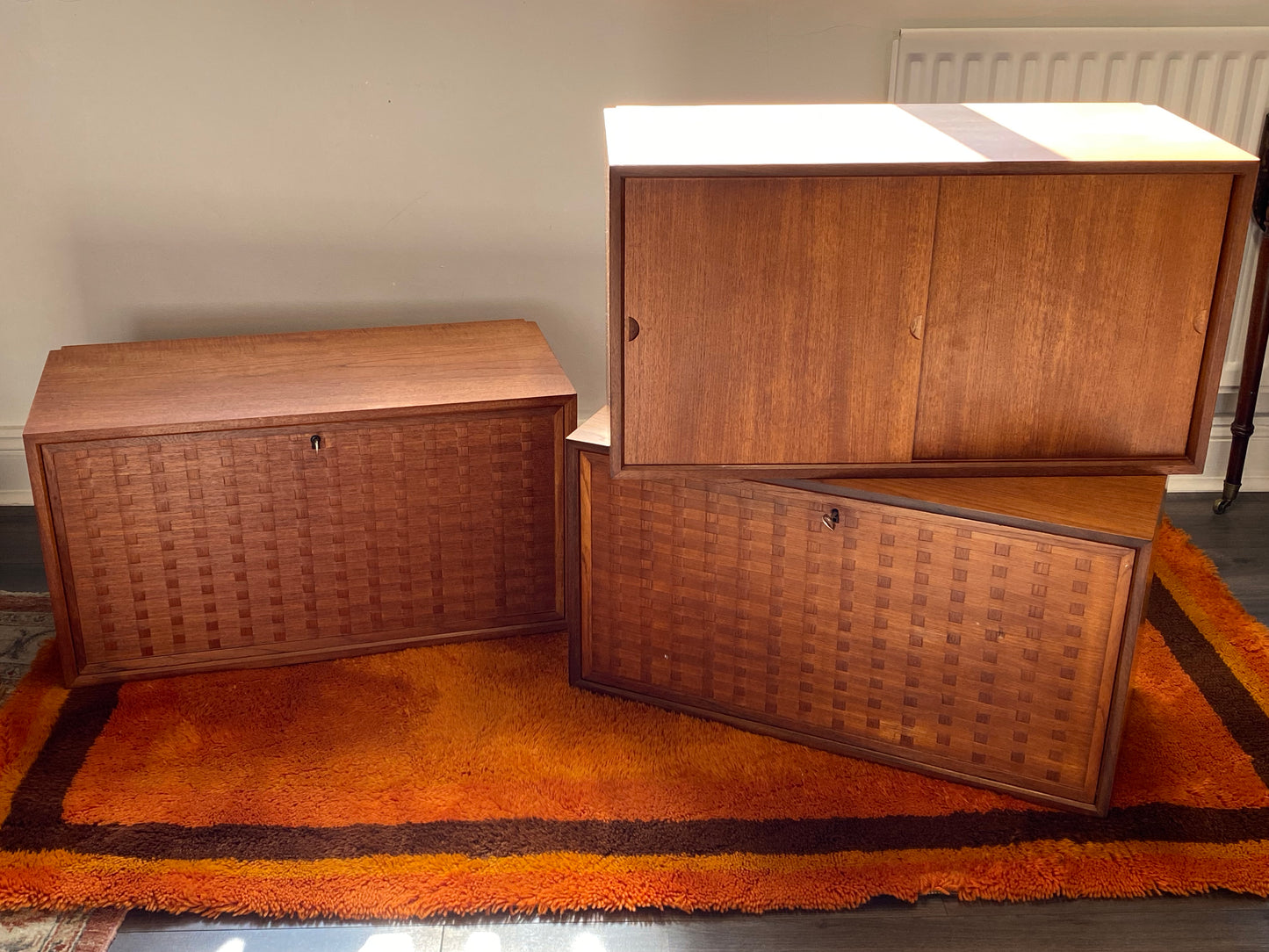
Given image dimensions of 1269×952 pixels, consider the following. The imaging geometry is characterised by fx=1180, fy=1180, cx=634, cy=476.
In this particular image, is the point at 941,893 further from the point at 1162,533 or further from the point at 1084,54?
the point at 1084,54

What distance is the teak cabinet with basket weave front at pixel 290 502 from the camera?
1.80m

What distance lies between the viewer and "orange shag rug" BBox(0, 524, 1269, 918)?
1498 millimetres

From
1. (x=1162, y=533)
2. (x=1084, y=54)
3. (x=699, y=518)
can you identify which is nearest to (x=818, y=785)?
(x=699, y=518)

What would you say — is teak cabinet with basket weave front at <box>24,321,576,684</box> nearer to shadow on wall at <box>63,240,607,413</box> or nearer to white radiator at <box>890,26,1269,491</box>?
shadow on wall at <box>63,240,607,413</box>

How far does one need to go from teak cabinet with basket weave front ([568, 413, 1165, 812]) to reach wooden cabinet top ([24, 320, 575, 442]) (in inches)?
10.4

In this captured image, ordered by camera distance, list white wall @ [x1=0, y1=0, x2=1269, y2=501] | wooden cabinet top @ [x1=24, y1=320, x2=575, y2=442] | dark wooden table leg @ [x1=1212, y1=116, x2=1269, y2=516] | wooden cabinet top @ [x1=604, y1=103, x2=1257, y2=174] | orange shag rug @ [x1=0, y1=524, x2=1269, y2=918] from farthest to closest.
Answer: dark wooden table leg @ [x1=1212, y1=116, x2=1269, y2=516], white wall @ [x1=0, y1=0, x2=1269, y2=501], wooden cabinet top @ [x1=24, y1=320, x2=575, y2=442], orange shag rug @ [x1=0, y1=524, x2=1269, y2=918], wooden cabinet top @ [x1=604, y1=103, x2=1257, y2=174]

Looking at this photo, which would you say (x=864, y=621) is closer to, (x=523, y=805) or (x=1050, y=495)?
(x=1050, y=495)

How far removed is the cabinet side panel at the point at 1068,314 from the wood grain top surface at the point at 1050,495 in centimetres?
5

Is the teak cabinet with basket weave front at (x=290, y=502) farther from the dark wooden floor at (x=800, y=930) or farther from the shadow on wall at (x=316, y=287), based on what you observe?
the dark wooden floor at (x=800, y=930)

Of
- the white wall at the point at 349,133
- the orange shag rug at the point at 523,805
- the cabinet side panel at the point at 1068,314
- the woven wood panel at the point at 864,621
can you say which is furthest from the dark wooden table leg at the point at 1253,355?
the woven wood panel at the point at 864,621

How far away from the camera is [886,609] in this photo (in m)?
1.63

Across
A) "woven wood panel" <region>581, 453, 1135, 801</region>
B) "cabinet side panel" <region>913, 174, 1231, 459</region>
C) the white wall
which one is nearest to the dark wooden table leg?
the white wall

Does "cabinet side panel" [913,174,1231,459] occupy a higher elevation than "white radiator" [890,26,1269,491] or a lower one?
lower

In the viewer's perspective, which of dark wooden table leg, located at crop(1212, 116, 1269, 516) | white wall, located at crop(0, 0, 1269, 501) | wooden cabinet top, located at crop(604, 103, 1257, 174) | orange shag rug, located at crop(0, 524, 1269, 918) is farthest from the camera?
dark wooden table leg, located at crop(1212, 116, 1269, 516)
